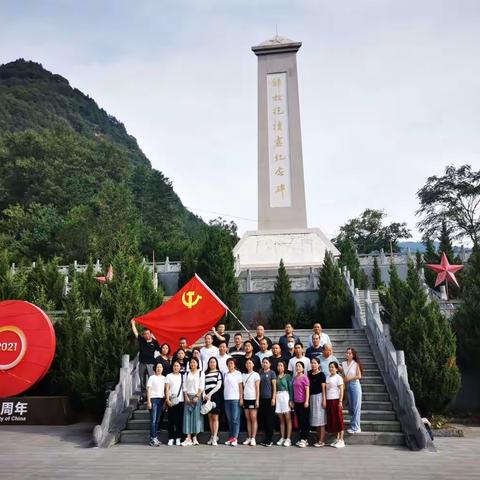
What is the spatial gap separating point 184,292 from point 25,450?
9.33ft

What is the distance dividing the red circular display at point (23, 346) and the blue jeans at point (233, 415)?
3719 millimetres

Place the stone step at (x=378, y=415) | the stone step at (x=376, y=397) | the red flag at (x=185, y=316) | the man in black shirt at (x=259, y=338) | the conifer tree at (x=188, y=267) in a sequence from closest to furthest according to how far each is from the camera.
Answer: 1. the stone step at (x=378, y=415)
2. the man in black shirt at (x=259, y=338)
3. the red flag at (x=185, y=316)
4. the stone step at (x=376, y=397)
5. the conifer tree at (x=188, y=267)

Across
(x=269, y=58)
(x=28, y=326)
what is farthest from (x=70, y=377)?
(x=269, y=58)

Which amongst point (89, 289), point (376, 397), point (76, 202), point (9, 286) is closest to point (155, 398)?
point (376, 397)

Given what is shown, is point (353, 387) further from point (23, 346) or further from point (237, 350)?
point (23, 346)

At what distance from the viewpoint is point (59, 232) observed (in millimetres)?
29797

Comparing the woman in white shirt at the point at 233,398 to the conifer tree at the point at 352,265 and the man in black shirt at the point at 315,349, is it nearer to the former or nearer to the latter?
the man in black shirt at the point at 315,349

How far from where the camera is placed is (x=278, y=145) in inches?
827

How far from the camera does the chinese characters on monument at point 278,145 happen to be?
20766 mm

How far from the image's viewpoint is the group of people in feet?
20.6

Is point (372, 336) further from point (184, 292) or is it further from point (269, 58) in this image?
point (269, 58)

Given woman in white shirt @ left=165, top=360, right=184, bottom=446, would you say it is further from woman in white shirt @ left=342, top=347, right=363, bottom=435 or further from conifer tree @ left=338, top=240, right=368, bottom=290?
conifer tree @ left=338, top=240, right=368, bottom=290

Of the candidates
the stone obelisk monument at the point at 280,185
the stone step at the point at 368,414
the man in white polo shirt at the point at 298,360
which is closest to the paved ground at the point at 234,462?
the stone step at the point at 368,414

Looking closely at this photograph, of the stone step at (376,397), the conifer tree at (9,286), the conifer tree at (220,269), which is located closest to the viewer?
the stone step at (376,397)
